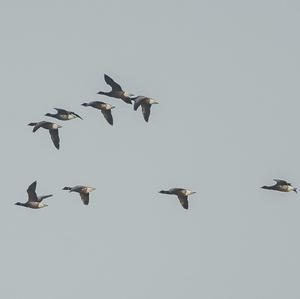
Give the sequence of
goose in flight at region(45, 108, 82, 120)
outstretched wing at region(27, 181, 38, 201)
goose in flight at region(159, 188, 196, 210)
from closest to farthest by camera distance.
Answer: goose in flight at region(159, 188, 196, 210) → outstretched wing at region(27, 181, 38, 201) → goose in flight at region(45, 108, 82, 120)

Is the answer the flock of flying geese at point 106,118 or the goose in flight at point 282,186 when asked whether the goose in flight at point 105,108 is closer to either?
the flock of flying geese at point 106,118

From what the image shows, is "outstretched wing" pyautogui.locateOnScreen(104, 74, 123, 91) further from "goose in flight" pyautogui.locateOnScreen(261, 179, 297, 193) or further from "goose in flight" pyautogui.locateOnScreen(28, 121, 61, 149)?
"goose in flight" pyautogui.locateOnScreen(261, 179, 297, 193)

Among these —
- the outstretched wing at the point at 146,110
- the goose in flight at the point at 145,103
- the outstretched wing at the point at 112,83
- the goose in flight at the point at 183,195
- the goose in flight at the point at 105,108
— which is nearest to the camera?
the goose in flight at the point at 145,103

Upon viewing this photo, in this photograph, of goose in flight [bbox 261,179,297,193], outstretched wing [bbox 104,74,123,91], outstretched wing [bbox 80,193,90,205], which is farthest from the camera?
outstretched wing [bbox 80,193,90,205]

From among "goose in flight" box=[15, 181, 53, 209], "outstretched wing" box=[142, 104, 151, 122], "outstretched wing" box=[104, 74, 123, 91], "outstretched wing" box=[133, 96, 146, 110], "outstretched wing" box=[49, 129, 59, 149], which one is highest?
"outstretched wing" box=[104, 74, 123, 91]

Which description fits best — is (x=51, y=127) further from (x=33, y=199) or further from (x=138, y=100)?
(x=138, y=100)

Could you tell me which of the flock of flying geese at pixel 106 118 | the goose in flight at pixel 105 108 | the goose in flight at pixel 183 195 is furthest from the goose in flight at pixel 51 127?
the goose in flight at pixel 183 195

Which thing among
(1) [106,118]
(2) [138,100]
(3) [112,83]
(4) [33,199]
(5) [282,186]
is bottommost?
(4) [33,199]

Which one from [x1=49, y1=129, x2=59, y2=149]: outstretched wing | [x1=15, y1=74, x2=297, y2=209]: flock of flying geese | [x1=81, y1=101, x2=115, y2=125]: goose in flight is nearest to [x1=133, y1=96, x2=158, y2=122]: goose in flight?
[x1=15, y1=74, x2=297, y2=209]: flock of flying geese

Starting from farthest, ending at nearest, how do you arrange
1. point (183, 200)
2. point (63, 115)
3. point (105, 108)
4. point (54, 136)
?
→ point (63, 115) → point (54, 136) → point (105, 108) → point (183, 200)

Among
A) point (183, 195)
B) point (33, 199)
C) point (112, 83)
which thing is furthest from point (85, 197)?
point (112, 83)

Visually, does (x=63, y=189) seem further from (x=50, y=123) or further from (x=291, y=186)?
(x=291, y=186)

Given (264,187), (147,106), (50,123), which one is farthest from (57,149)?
(264,187)

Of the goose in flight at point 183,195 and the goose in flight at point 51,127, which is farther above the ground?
the goose in flight at point 51,127
